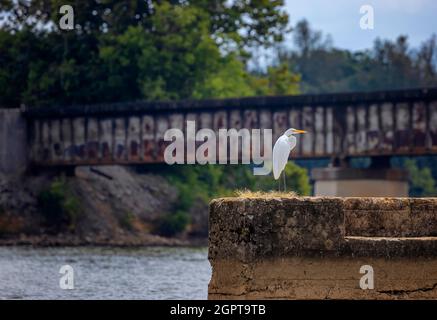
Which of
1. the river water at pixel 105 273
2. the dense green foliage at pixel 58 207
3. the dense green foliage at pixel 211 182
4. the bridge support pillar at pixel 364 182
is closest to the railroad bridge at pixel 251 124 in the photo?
the bridge support pillar at pixel 364 182

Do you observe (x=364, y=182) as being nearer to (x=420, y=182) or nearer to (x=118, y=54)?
(x=118, y=54)

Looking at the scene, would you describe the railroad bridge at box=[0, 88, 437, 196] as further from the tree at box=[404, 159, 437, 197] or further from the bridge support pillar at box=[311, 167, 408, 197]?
the tree at box=[404, 159, 437, 197]

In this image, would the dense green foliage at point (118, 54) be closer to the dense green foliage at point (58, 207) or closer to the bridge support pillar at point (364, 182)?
the dense green foliage at point (58, 207)

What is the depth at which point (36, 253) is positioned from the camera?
64688mm

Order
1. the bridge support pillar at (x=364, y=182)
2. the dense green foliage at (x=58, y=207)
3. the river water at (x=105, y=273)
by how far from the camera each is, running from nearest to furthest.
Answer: the river water at (x=105, y=273) < the bridge support pillar at (x=364, y=182) < the dense green foliage at (x=58, y=207)

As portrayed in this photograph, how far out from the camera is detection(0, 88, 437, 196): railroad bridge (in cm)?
7056

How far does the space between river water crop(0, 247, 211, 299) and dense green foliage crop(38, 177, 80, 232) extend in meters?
8.20

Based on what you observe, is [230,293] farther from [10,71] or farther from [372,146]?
[10,71]

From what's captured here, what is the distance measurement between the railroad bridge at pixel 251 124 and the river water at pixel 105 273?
7.55 m

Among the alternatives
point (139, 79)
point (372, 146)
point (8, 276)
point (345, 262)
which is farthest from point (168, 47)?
point (345, 262)

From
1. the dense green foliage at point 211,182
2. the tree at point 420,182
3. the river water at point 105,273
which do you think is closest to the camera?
the river water at point 105,273

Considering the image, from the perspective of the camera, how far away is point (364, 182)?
71125 millimetres

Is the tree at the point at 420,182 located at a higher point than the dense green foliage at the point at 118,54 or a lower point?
lower

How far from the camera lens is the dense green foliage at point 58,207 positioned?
262 feet
